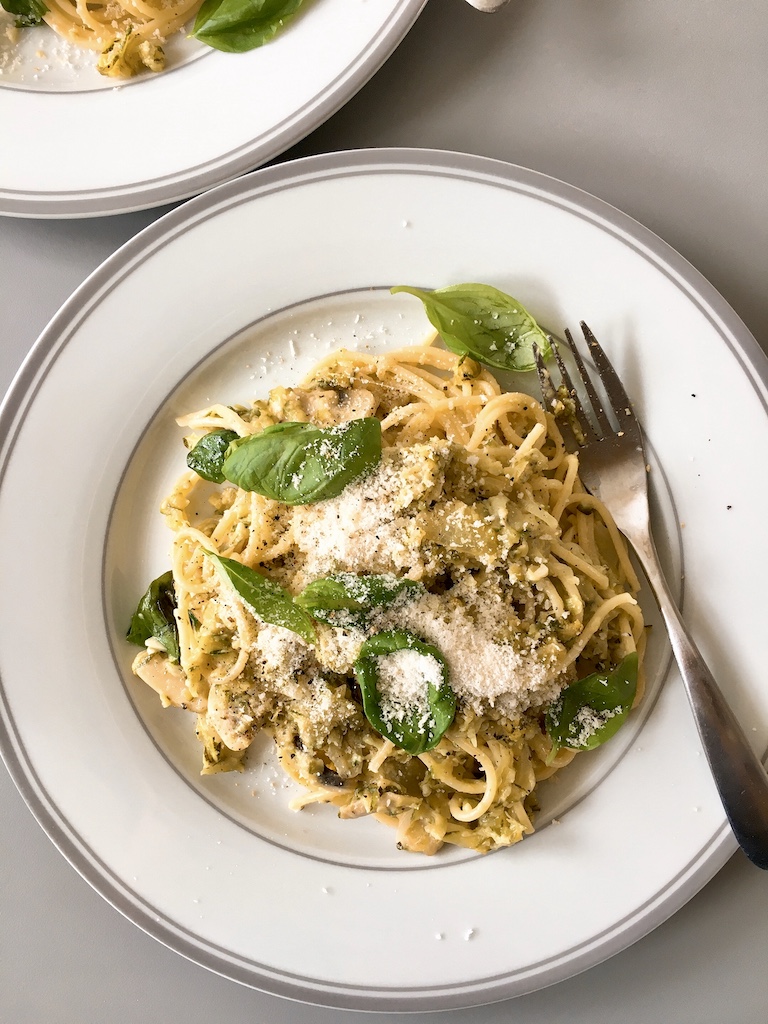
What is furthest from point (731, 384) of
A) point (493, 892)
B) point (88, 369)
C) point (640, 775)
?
point (88, 369)

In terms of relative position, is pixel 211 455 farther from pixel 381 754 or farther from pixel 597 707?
pixel 597 707

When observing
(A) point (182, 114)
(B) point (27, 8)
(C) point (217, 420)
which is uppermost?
(B) point (27, 8)

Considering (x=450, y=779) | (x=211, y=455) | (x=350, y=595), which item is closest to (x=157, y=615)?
(x=211, y=455)

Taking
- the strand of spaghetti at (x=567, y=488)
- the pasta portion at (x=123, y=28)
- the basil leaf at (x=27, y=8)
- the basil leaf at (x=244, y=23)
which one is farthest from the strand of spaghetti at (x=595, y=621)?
the basil leaf at (x=27, y=8)

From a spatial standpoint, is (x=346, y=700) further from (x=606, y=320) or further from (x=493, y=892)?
(x=606, y=320)

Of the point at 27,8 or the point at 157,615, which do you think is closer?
the point at 157,615

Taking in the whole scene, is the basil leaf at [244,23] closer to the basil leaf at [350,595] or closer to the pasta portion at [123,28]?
the pasta portion at [123,28]

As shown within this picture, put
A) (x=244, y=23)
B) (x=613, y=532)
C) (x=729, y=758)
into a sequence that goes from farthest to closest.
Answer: (x=244, y=23)
(x=613, y=532)
(x=729, y=758)
